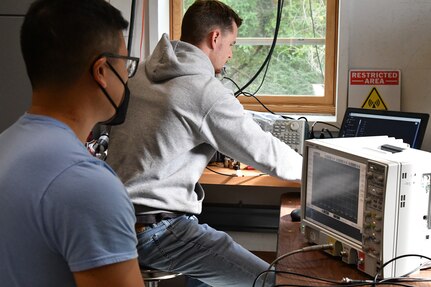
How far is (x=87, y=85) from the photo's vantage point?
113 cm

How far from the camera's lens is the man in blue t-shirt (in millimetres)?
1000

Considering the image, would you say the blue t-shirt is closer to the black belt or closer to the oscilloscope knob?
the black belt

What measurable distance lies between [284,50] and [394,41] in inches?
23.1

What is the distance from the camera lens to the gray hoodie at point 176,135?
199 centimetres

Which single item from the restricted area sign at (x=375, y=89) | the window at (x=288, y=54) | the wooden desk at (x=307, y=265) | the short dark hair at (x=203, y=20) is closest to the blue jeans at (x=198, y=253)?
the wooden desk at (x=307, y=265)

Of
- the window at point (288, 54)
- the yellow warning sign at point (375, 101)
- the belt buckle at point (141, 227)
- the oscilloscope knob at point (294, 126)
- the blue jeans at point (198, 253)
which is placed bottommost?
the blue jeans at point (198, 253)

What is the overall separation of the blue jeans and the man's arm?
3.10ft

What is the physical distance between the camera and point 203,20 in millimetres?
2297

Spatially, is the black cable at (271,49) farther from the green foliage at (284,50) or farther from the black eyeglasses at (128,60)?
the black eyeglasses at (128,60)

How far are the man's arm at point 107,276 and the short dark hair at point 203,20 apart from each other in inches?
54.1

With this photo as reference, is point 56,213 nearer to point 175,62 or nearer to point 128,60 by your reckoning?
point 128,60

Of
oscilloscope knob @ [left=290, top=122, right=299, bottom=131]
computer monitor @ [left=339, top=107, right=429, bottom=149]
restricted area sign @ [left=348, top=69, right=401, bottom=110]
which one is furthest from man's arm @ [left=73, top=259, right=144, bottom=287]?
restricted area sign @ [left=348, top=69, right=401, bottom=110]

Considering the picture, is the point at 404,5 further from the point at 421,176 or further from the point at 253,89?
the point at 421,176

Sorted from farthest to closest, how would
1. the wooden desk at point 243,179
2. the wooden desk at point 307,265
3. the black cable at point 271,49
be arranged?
the black cable at point 271,49 < the wooden desk at point 243,179 < the wooden desk at point 307,265
